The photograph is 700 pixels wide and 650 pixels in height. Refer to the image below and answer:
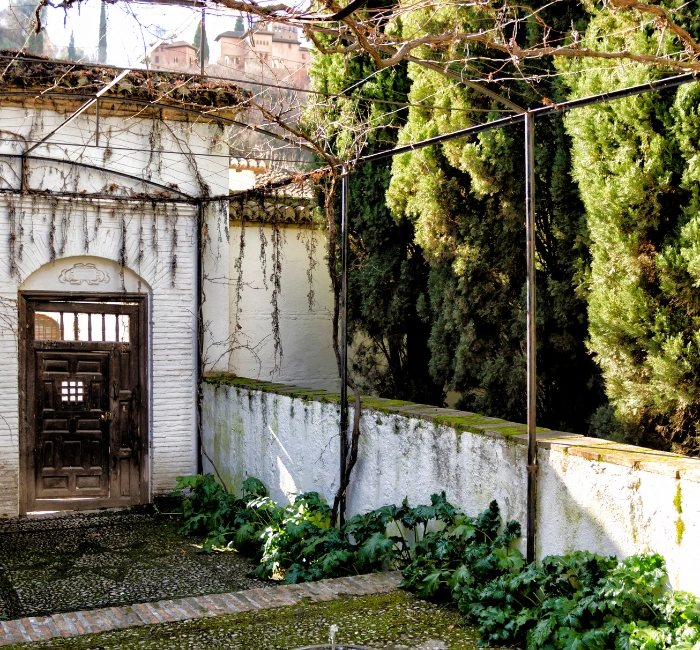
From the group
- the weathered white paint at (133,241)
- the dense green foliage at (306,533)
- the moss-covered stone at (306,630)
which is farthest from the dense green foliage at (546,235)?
the moss-covered stone at (306,630)

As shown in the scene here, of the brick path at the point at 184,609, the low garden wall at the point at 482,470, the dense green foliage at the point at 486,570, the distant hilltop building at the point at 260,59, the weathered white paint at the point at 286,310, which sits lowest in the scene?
the brick path at the point at 184,609

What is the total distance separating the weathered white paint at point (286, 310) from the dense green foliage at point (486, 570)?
9.15 ft

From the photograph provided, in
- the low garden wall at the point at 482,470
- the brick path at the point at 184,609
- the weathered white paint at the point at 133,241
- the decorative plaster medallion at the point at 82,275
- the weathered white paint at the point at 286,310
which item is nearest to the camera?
the low garden wall at the point at 482,470

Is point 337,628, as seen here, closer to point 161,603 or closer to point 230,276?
point 161,603

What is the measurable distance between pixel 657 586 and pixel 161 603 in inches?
113

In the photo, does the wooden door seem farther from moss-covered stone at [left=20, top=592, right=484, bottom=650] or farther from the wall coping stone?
moss-covered stone at [left=20, top=592, right=484, bottom=650]

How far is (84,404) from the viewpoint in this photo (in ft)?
28.2

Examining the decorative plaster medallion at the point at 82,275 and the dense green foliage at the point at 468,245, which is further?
the decorative plaster medallion at the point at 82,275

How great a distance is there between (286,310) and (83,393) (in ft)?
8.48

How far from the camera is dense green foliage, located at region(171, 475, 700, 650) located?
3527mm

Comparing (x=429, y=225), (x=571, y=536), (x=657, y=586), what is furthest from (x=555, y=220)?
(x=657, y=586)

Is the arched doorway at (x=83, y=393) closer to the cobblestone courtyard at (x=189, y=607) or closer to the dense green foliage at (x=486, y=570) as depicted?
the cobblestone courtyard at (x=189, y=607)

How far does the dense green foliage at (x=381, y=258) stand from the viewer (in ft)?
27.5

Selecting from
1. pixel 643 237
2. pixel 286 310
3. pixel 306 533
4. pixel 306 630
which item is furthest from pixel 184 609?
pixel 286 310
